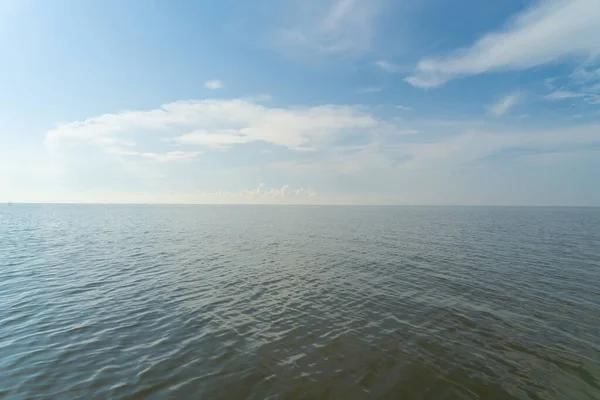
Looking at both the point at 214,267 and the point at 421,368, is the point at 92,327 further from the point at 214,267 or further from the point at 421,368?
the point at 421,368

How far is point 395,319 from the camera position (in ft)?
56.6

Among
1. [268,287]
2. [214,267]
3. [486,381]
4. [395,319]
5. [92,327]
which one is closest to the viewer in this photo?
[486,381]

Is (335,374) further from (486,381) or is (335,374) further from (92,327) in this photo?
(92,327)

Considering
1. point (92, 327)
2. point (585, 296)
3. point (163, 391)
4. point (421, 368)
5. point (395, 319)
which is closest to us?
point (163, 391)

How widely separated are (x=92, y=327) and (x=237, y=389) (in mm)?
10979

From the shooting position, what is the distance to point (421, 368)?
12.2 m

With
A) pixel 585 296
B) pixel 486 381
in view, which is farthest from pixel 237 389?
pixel 585 296

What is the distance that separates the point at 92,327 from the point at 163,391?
8.73 m

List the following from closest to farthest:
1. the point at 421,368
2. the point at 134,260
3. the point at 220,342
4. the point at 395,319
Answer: the point at 421,368
the point at 220,342
the point at 395,319
the point at 134,260

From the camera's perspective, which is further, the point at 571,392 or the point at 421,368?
the point at 421,368

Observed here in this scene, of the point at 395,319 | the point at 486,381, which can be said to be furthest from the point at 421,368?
the point at 395,319

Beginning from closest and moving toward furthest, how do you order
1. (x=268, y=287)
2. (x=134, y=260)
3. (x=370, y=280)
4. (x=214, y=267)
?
(x=268, y=287)
(x=370, y=280)
(x=214, y=267)
(x=134, y=260)

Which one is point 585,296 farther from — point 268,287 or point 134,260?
point 134,260

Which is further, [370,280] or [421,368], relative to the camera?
[370,280]
